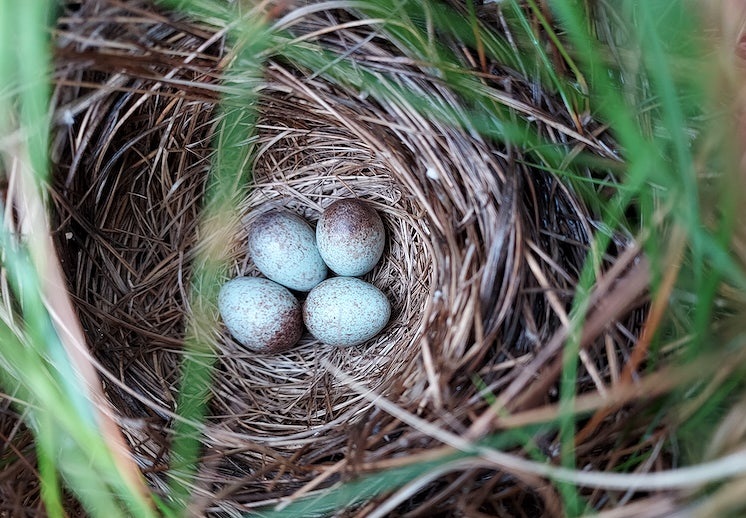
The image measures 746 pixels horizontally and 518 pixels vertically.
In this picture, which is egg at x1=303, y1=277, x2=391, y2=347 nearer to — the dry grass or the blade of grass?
the dry grass

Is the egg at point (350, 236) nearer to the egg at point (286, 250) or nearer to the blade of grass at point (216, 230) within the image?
the egg at point (286, 250)

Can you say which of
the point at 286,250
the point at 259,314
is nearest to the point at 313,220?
the point at 286,250

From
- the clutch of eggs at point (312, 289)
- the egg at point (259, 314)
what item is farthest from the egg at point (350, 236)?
the egg at point (259, 314)

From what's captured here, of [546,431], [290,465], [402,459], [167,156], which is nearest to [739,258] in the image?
[546,431]

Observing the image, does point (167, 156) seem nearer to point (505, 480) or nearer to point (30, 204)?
point (30, 204)

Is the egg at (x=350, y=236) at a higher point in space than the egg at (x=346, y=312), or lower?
higher

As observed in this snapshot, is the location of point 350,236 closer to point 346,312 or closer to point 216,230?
point 346,312

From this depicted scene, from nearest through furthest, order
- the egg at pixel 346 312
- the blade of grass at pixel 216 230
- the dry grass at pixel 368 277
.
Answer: the dry grass at pixel 368 277, the blade of grass at pixel 216 230, the egg at pixel 346 312
